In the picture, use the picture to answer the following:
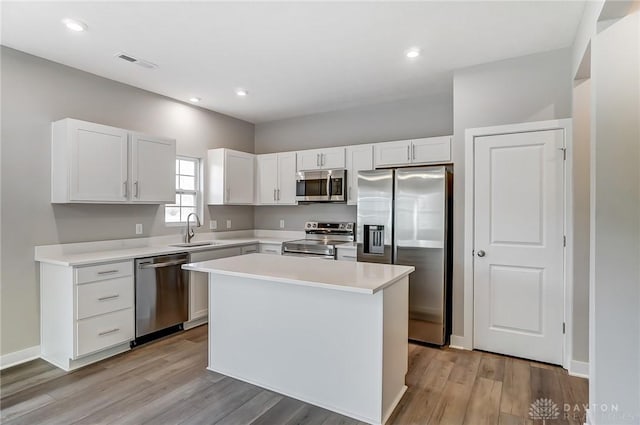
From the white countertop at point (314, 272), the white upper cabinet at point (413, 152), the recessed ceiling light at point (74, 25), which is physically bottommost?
the white countertop at point (314, 272)

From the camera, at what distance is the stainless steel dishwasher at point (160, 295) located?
330 centimetres

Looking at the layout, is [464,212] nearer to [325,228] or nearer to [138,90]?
[325,228]

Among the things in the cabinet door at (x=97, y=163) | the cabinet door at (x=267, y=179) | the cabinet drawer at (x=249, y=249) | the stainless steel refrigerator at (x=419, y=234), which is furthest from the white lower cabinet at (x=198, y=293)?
the stainless steel refrigerator at (x=419, y=234)

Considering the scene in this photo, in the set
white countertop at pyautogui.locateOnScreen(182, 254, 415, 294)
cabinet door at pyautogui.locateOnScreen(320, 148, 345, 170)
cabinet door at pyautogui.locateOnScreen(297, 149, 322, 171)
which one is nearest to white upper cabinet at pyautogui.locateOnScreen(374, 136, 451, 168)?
cabinet door at pyautogui.locateOnScreen(320, 148, 345, 170)

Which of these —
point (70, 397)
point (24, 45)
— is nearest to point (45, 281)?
point (70, 397)

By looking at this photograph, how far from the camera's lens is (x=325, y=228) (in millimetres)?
4848

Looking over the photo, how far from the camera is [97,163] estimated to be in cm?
323

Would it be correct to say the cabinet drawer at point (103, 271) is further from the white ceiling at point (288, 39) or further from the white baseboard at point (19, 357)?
the white ceiling at point (288, 39)

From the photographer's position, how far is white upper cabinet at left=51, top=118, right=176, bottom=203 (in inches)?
121

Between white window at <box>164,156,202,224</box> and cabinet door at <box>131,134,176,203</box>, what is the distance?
48cm

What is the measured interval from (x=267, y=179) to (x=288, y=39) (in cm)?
252

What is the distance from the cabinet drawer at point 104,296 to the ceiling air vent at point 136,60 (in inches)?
78.9

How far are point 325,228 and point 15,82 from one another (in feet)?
11.7

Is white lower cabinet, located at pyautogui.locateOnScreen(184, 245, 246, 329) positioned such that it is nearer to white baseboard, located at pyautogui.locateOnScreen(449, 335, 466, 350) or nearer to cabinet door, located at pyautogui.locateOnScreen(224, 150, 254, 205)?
cabinet door, located at pyautogui.locateOnScreen(224, 150, 254, 205)
